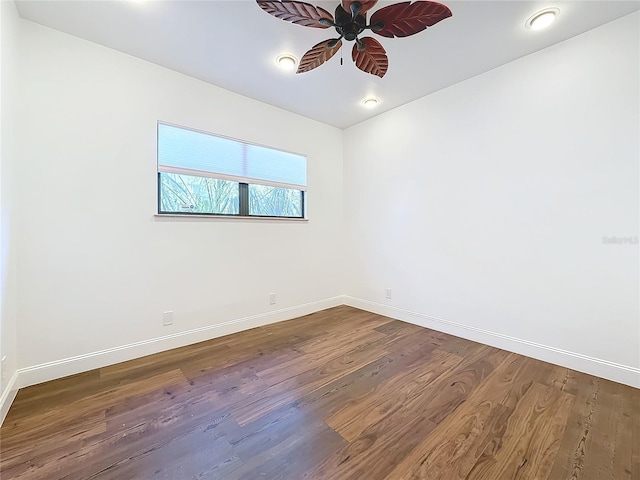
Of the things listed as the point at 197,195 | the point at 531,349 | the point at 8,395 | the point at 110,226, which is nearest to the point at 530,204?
the point at 531,349

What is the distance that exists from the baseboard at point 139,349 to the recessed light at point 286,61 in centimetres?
272

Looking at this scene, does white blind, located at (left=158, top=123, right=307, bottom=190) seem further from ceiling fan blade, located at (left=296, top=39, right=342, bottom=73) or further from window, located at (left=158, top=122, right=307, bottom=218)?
ceiling fan blade, located at (left=296, top=39, right=342, bottom=73)

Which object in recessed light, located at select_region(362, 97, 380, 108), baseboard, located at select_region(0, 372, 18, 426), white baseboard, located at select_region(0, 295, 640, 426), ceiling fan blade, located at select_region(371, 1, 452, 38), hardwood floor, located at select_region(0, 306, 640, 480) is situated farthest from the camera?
recessed light, located at select_region(362, 97, 380, 108)

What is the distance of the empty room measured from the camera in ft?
4.92

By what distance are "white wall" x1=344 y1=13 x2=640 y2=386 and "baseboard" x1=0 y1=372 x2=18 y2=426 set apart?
3.51 metres

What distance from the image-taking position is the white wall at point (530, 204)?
2.03 metres

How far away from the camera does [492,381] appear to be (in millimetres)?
2055

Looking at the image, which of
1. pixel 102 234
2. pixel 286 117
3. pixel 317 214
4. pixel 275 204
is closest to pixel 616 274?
pixel 317 214

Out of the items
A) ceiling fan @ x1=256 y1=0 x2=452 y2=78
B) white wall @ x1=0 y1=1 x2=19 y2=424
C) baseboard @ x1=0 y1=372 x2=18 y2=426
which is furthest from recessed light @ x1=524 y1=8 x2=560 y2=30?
baseboard @ x1=0 y1=372 x2=18 y2=426

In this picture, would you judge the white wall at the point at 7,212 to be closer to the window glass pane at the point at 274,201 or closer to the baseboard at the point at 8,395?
the baseboard at the point at 8,395

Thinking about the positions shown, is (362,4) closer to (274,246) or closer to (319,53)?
(319,53)

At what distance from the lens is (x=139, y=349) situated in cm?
244

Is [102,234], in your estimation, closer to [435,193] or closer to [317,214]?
[317,214]

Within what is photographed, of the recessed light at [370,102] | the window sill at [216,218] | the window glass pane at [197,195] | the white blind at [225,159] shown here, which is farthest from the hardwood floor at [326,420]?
the recessed light at [370,102]
